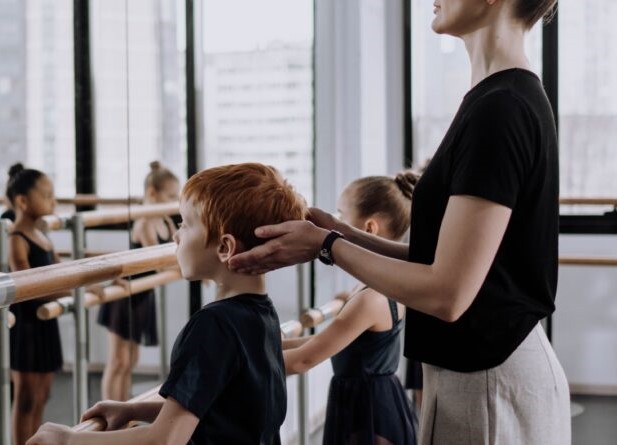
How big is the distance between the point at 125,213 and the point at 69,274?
127 cm

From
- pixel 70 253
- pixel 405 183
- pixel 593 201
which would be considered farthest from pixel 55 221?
pixel 593 201

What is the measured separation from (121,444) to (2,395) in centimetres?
34

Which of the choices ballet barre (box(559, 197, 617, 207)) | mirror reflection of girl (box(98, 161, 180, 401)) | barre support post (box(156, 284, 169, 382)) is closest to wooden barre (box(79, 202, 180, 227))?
mirror reflection of girl (box(98, 161, 180, 401))

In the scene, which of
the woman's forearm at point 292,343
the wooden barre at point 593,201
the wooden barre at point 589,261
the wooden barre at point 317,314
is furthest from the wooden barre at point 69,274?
the wooden barre at point 593,201

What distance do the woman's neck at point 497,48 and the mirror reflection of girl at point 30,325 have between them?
1.28 metres

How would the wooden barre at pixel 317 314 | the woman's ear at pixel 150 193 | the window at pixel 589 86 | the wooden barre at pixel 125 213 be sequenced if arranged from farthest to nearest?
the window at pixel 589 86 < the woman's ear at pixel 150 193 < the wooden barre at pixel 125 213 < the wooden barre at pixel 317 314

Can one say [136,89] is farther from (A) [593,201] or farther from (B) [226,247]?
(A) [593,201]

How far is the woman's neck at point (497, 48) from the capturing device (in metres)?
1.21

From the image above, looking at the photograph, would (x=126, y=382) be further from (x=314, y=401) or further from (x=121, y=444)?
(x=121, y=444)

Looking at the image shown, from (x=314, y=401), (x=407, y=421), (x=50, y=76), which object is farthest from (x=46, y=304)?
(x=314, y=401)

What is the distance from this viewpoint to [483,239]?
1089mm

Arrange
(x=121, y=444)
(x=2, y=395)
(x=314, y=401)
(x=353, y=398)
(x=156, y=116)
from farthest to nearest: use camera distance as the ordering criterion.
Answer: (x=314, y=401) → (x=156, y=116) → (x=353, y=398) → (x=2, y=395) → (x=121, y=444)

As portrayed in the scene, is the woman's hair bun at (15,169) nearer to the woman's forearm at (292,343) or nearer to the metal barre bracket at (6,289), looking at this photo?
the woman's forearm at (292,343)

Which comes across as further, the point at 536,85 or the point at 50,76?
→ the point at 50,76
